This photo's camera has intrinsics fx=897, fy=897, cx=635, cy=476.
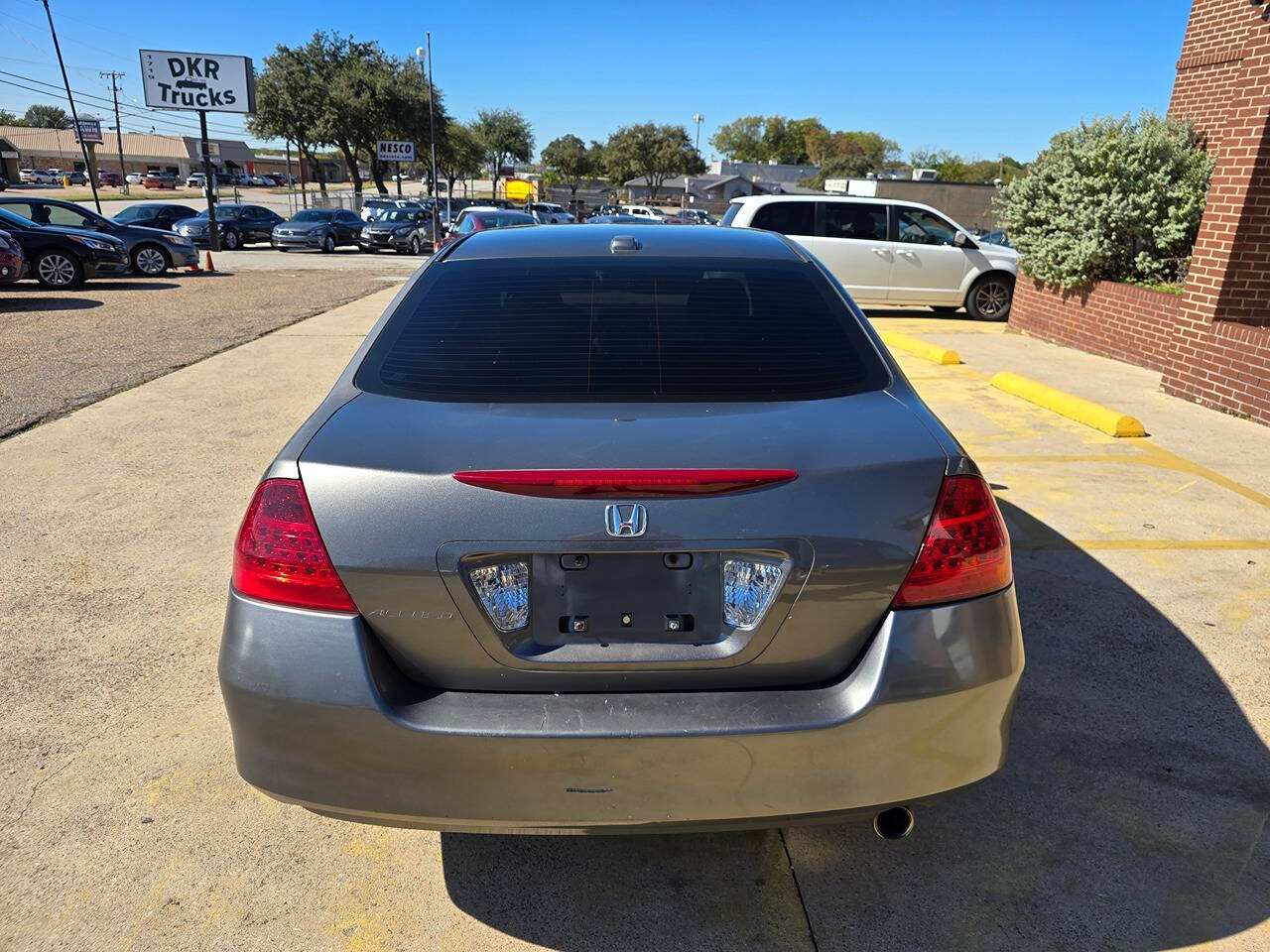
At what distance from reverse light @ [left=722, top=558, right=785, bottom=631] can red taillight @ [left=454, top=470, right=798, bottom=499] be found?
0.17 meters

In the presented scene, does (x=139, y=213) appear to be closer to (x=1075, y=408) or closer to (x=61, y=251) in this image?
(x=61, y=251)

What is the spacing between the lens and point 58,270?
16172 millimetres

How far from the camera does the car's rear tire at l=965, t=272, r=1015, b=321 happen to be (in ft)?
48.1

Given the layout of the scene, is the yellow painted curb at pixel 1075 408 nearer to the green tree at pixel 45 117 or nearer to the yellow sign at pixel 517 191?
the yellow sign at pixel 517 191

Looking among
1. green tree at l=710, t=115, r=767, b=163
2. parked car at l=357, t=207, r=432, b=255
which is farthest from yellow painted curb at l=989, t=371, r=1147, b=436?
green tree at l=710, t=115, r=767, b=163

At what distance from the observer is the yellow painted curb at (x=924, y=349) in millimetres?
10219

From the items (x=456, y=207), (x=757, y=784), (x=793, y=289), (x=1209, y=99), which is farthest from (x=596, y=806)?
(x=456, y=207)

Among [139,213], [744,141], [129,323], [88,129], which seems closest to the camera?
[129,323]

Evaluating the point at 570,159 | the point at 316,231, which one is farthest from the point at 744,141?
the point at 316,231

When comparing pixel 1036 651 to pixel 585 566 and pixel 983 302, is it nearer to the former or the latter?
pixel 585 566

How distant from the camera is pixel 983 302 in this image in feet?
48.8

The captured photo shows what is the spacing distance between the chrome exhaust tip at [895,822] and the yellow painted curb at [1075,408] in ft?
19.5

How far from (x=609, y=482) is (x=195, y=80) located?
4146cm

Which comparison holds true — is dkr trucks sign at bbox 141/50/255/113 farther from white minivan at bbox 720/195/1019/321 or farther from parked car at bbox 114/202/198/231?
white minivan at bbox 720/195/1019/321
